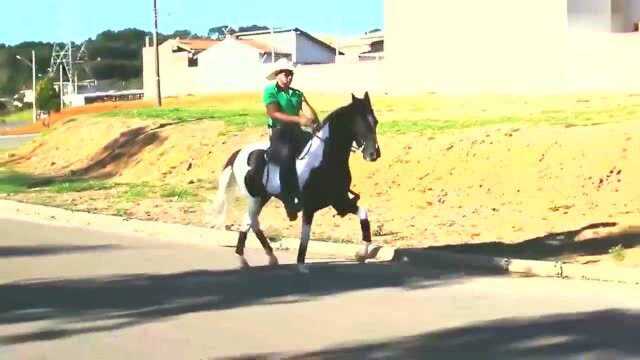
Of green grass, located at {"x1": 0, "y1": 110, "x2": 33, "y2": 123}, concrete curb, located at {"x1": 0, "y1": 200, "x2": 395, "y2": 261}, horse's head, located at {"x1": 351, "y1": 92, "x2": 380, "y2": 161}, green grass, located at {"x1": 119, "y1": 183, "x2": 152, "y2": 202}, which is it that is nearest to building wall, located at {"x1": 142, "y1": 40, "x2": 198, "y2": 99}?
green grass, located at {"x1": 0, "y1": 110, "x2": 33, "y2": 123}

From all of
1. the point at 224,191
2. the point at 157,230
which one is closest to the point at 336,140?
the point at 224,191

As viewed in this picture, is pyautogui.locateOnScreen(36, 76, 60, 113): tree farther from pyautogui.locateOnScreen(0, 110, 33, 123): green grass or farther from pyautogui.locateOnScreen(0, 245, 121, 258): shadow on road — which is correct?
pyautogui.locateOnScreen(0, 245, 121, 258): shadow on road

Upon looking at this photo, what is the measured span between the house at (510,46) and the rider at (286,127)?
2794 cm

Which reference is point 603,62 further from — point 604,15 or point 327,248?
point 327,248

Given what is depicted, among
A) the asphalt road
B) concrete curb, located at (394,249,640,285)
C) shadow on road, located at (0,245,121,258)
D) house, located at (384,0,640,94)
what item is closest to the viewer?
the asphalt road

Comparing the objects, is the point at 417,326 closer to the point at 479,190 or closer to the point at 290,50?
the point at 479,190

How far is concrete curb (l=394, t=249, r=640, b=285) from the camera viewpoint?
10.6 metres

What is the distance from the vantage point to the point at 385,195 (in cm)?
1834

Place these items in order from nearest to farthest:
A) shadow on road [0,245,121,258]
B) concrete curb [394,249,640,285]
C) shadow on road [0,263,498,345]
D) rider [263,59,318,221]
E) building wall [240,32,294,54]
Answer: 1. shadow on road [0,263,498,345]
2. concrete curb [394,249,640,285]
3. rider [263,59,318,221]
4. shadow on road [0,245,121,258]
5. building wall [240,32,294,54]

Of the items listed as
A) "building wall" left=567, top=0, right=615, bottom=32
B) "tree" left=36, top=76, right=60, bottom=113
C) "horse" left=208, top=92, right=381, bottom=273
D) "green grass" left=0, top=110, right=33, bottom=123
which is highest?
"building wall" left=567, top=0, right=615, bottom=32

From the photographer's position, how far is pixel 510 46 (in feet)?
148

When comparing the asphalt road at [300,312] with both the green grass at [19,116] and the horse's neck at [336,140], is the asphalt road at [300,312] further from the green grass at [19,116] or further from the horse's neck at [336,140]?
the green grass at [19,116]

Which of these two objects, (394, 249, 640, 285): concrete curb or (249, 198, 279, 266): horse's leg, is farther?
(249, 198, 279, 266): horse's leg

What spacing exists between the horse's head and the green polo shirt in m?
0.66
